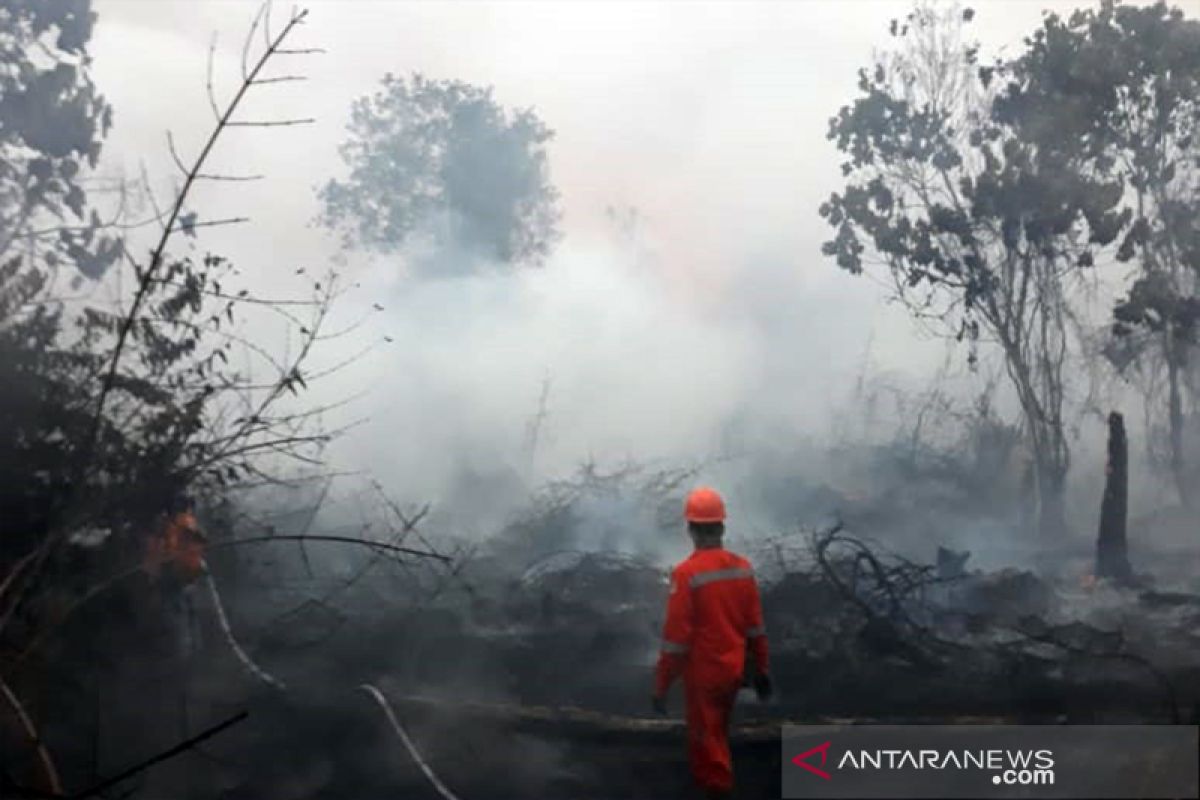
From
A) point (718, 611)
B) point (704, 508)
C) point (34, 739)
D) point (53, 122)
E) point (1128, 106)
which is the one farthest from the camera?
point (1128, 106)

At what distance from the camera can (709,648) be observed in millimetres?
5844

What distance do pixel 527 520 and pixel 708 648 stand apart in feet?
33.1

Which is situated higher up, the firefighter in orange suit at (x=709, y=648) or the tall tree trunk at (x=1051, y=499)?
the tall tree trunk at (x=1051, y=499)

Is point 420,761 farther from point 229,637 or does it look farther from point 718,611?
point 718,611

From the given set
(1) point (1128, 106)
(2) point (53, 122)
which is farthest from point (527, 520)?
(1) point (1128, 106)

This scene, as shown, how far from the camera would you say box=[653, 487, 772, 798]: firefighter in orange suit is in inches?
229

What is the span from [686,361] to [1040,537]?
8824 millimetres

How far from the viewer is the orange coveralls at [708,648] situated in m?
5.82

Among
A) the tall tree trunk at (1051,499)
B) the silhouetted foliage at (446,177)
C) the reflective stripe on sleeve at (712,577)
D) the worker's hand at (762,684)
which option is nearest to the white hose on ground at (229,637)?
the reflective stripe on sleeve at (712,577)

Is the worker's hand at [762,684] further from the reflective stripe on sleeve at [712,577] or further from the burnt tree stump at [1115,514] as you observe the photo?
the burnt tree stump at [1115,514]

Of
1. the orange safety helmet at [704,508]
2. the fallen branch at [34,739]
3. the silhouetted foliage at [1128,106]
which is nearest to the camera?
the fallen branch at [34,739]

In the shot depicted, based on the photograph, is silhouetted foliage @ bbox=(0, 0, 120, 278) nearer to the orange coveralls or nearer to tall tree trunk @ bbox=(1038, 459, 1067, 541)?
the orange coveralls

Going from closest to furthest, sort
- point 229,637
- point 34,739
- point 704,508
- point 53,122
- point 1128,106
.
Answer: point 34,739 < point 704,508 < point 229,637 < point 53,122 < point 1128,106

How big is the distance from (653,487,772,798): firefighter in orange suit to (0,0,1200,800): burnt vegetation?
1.41 m
